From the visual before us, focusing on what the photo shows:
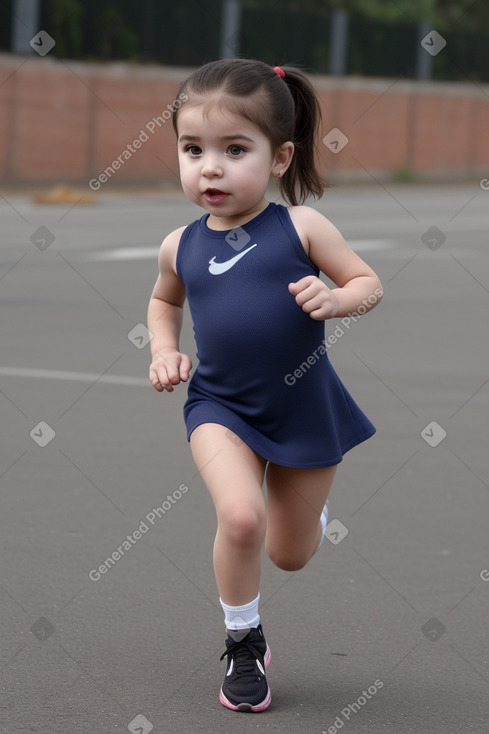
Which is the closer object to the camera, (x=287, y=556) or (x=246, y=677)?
(x=246, y=677)

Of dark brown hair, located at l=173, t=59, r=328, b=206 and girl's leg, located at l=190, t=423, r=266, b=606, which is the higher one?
dark brown hair, located at l=173, t=59, r=328, b=206

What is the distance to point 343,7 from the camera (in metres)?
52.1

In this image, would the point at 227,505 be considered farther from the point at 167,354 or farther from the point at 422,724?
the point at 422,724

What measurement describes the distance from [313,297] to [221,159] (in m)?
0.49

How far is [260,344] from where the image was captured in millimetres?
4086

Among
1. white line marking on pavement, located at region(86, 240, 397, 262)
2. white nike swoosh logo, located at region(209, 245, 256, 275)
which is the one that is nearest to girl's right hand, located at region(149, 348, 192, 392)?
white nike swoosh logo, located at region(209, 245, 256, 275)

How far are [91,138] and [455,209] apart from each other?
11591 mm

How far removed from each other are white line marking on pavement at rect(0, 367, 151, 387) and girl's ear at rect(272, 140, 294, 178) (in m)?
5.08

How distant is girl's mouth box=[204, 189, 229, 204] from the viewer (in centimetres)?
400

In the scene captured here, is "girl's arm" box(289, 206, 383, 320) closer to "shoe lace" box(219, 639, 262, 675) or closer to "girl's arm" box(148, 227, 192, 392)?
"girl's arm" box(148, 227, 192, 392)

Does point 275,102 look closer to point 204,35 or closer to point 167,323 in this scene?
point 167,323

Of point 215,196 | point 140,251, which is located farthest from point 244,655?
point 140,251

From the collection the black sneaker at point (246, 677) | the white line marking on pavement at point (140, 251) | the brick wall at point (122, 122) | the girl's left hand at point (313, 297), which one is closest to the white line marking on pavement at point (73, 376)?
the black sneaker at point (246, 677)

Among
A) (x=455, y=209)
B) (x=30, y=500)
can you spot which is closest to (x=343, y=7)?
(x=455, y=209)
